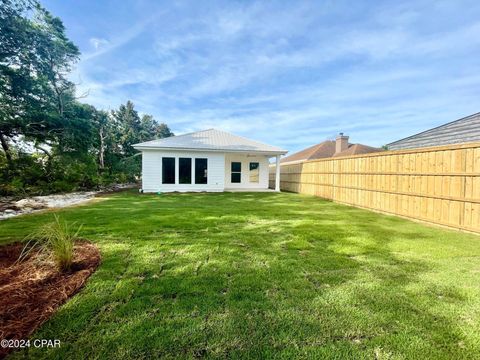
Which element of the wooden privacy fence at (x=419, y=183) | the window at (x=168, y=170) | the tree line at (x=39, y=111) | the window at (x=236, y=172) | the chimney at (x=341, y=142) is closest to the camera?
the wooden privacy fence at (x=419, y=183)

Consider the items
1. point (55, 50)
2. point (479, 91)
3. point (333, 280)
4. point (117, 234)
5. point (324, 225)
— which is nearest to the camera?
point (333, 280)

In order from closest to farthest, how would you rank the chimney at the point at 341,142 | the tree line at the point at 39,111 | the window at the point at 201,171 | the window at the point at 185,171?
the tree line at the point at 39,111
the window at the point at 185,171
the window at the point at 201,171
the chimney at the point at 341,142

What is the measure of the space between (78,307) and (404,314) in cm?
303

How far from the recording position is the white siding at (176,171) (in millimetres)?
12992

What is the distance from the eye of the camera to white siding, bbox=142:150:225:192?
13.0 meters

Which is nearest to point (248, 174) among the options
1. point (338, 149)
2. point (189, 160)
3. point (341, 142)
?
point (189, 160)

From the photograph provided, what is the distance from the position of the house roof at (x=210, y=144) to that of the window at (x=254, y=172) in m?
1.63

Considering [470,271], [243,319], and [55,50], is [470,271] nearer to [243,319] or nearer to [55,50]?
[243,319]

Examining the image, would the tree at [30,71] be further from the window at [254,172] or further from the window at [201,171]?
the window at [254,172]

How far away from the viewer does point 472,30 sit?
8.15 m

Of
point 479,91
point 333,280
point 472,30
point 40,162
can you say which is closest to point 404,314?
point 333,280

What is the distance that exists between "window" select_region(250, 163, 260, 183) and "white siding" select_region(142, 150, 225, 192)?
11.0ft

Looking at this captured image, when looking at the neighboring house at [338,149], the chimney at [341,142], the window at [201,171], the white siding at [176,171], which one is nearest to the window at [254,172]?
the white siding at [176,171]

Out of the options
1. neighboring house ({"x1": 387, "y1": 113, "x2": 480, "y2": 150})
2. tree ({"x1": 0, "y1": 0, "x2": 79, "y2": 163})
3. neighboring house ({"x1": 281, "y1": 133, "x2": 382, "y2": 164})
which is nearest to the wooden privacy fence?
neighboring house ({"x1": 387, "y1": 113, "x2": 480, "y2": 150})
